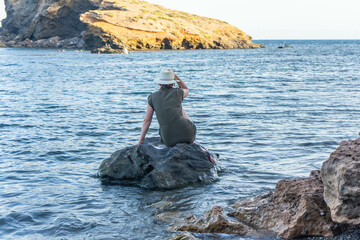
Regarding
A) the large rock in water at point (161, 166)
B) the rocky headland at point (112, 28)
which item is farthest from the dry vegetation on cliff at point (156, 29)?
the large rock in water at point (161, 166)

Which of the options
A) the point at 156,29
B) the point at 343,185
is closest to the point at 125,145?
the point at 343,185

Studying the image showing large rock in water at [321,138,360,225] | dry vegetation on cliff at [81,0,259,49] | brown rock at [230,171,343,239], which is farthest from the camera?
dry vegetation on cliff at [81,0,259,49]

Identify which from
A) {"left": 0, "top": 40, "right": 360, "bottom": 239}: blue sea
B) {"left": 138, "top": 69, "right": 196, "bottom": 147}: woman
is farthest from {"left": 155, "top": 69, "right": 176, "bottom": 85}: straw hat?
{"left": 0, "top": 40, "right": 360, "bottom": 239}: blue sea

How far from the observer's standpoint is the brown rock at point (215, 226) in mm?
5234

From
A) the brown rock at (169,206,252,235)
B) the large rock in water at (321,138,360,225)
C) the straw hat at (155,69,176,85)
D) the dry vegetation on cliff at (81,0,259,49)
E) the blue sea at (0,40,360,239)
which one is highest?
the dry vegetation on cliff at (81,0,259,49)

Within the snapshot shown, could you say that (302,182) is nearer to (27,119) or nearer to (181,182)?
(181,182)

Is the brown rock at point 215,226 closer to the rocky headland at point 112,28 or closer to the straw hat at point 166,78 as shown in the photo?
the straw hat at point 166,78

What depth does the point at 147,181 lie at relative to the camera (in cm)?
769

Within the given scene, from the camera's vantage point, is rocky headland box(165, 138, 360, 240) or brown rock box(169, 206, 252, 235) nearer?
rocky headland box(165, 138, 360, 240)

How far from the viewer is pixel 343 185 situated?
167 inches

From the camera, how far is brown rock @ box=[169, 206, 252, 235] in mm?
5234

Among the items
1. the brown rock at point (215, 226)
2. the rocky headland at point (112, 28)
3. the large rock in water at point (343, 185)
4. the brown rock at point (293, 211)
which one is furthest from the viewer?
the rocky headland at point (112, 28)

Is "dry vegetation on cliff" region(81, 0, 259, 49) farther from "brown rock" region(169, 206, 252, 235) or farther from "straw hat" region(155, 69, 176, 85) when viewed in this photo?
"brown rock" region(169, 206, 252, 235)

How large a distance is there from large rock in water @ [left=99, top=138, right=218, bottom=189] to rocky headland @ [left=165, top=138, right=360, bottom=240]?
1.69m
